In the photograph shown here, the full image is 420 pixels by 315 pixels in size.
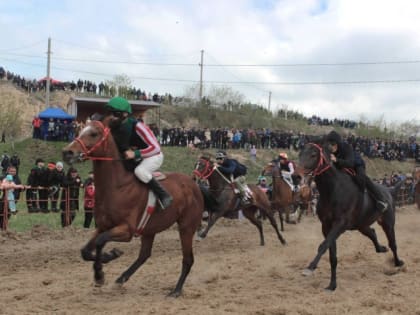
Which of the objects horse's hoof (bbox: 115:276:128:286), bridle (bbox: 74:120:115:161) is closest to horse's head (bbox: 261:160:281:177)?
horse's hoof (bbox: 115:276:128:286)

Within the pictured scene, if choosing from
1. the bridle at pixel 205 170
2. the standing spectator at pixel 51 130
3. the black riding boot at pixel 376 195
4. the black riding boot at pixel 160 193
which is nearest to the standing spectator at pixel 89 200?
the bridle at pixel 205 170

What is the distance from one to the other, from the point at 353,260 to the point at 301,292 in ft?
11.0

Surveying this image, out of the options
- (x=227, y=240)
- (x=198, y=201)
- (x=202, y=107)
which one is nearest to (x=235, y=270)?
(x=198, y=201)

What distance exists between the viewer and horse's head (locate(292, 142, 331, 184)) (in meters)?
8.21

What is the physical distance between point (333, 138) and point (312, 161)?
0.76 m

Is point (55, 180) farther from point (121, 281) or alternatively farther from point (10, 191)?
point (121, 281)

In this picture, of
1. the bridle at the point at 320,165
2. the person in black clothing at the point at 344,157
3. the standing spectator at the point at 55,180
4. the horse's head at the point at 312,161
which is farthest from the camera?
the standing spectator at the point at 55,180

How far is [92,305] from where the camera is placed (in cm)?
685

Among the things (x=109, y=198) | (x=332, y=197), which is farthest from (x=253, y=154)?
(x=109, y=198)

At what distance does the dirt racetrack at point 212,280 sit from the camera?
6.83 m

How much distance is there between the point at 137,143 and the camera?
746 centimetres

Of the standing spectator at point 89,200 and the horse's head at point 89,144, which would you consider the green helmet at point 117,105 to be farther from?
the standing spectator at point 89,200

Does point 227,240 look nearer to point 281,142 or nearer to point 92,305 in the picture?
point 92,305

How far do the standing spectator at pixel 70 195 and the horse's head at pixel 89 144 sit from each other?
316 inches
